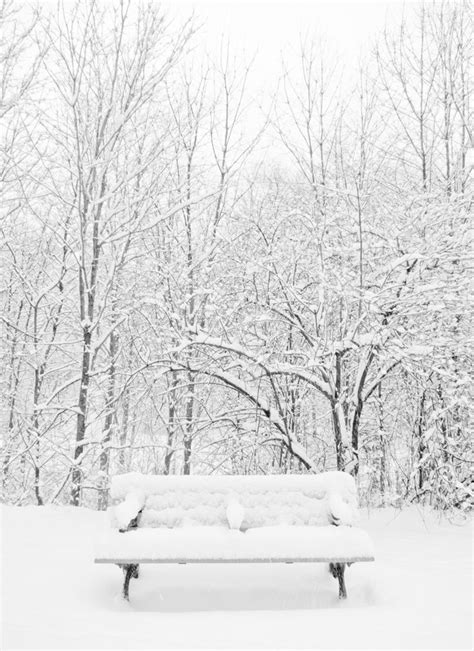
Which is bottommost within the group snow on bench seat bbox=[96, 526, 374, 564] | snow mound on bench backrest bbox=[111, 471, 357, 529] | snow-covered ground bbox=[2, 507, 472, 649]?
snow-covered ground bbox=[2, 507, 472, 649]

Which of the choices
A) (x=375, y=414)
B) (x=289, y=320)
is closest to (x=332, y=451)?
(x=375, y=414)

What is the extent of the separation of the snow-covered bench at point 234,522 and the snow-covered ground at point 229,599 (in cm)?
28

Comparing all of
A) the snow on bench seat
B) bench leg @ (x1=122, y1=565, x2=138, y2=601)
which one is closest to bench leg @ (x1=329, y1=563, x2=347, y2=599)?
the snow on bench seat

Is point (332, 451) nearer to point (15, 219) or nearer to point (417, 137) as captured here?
point (417, 137)

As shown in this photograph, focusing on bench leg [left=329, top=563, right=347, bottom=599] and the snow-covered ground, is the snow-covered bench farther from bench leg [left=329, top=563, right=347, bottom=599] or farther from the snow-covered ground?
the snow-covered ground

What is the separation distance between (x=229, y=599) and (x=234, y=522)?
0.53 meters

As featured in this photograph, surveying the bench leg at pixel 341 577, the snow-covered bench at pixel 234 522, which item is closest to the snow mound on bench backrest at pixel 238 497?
the snow-covered bench at pixel 234 522

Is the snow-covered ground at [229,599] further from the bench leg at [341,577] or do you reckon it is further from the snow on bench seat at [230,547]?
the snow on bench seat at [230,547]

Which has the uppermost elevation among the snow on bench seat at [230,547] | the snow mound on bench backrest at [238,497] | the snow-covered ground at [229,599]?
the snow mound on bench backrest at [238,497]

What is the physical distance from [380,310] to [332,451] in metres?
3.84

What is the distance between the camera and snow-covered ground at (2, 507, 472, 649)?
3340 millimetres

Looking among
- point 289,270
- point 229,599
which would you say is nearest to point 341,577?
point 229,599

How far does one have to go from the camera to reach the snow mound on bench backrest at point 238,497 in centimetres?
475

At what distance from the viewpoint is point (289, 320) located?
7121mm
